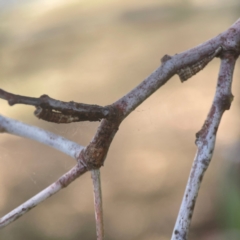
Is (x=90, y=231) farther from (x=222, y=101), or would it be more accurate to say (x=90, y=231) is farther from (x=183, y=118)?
(x=222, y=101)

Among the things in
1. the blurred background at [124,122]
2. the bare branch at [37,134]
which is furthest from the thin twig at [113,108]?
the blurred background at [124,122]

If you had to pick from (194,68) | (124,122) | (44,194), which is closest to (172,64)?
(194,68)

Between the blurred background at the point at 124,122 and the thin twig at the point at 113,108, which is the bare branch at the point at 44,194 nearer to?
the thin twig at the point at 113,108

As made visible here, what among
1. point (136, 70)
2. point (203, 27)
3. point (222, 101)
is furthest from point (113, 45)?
point (222, 101)

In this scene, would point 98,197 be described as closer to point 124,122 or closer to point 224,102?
point 224,102

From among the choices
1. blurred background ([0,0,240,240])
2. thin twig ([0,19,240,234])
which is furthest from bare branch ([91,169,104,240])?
blurred background ([0,0,240,240])
